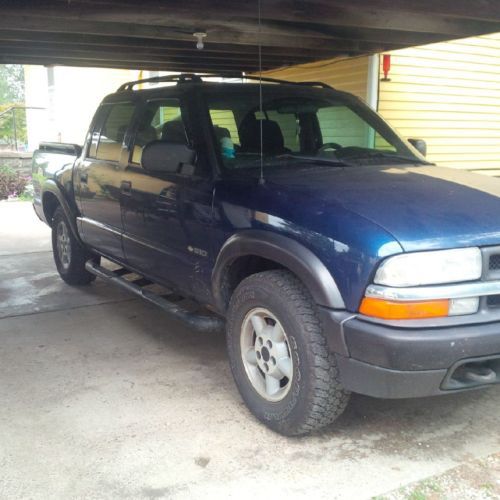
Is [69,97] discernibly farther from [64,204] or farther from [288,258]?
[288,258]

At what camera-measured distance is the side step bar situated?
3.83 m

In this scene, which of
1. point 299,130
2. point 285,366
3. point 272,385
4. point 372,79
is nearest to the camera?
point 285,366

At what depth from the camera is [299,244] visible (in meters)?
2.94

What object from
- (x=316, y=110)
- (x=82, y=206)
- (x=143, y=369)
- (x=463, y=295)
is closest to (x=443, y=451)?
(x=463, y=295)

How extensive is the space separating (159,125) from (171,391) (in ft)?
6.51

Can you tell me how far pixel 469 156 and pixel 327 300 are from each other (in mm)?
6488

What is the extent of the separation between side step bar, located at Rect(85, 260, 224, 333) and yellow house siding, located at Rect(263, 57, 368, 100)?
3.87m

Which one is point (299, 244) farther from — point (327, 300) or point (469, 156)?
point (469, 156)

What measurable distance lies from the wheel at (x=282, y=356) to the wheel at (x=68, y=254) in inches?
123

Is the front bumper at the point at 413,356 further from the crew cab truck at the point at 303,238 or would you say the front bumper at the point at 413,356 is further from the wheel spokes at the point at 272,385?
the wheel spokes at the point at 272,385

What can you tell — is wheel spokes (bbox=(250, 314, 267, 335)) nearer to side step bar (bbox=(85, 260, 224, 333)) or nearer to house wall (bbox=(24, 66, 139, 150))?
side step bar (bbox=(85, 260, 224, 333))

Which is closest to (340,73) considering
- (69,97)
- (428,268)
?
(428,268)

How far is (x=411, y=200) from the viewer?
9.88 ft

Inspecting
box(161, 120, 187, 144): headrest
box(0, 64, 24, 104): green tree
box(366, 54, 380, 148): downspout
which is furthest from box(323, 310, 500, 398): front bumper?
box(0, 64, 24, 104): green tree
